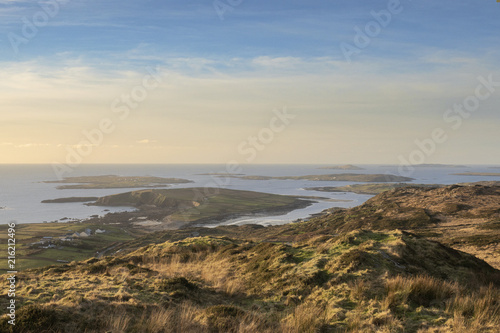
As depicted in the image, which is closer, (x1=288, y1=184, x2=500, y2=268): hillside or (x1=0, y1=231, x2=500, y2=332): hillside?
(x1=0, y1=231, x2=500, y2=332): hillside

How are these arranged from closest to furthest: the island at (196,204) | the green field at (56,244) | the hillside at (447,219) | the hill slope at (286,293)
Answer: the hill slope at (286,293), the hillside at (447,219), the green field at (56,244), the island at (196,204)

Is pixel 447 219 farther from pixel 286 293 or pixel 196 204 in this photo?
pixel 196 204

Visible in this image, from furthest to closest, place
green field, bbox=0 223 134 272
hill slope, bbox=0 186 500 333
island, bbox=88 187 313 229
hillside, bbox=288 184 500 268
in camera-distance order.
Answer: island, bbox=88 187 313 229
green field, bbox=0 223 134 272
hillside, bbox=288 184 500 268
hill slope, bbox=0 186 500 333

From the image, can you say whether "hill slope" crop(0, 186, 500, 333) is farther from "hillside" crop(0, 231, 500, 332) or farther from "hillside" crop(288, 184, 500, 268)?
"hillside" crop(288, 184, 500, 268)

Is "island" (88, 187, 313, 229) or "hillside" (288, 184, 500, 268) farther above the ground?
"hillside" (288, 184, 500, 268)

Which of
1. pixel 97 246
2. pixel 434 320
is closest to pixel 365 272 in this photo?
pixel 434 320

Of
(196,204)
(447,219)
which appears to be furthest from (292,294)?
(196,204)

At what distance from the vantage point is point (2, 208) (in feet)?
518

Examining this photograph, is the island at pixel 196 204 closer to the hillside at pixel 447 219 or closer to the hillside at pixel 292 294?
the hillside at pixel 447 219

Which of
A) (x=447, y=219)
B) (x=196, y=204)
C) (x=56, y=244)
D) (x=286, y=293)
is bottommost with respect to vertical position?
(x=56, y=244)

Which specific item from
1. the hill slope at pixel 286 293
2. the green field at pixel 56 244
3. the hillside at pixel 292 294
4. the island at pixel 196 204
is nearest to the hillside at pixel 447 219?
the hill slope at pixel 286 293

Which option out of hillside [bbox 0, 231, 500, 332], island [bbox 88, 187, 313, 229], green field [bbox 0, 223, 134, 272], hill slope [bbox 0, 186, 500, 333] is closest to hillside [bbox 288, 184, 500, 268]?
hill slope [bbox 0, 186, 500, 333]

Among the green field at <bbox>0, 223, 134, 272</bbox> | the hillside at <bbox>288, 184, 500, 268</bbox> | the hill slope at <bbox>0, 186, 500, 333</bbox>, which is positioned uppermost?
the hill slope at <bbox>0, 186, 500, 333</bbox>

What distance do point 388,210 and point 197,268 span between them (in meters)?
63.9
